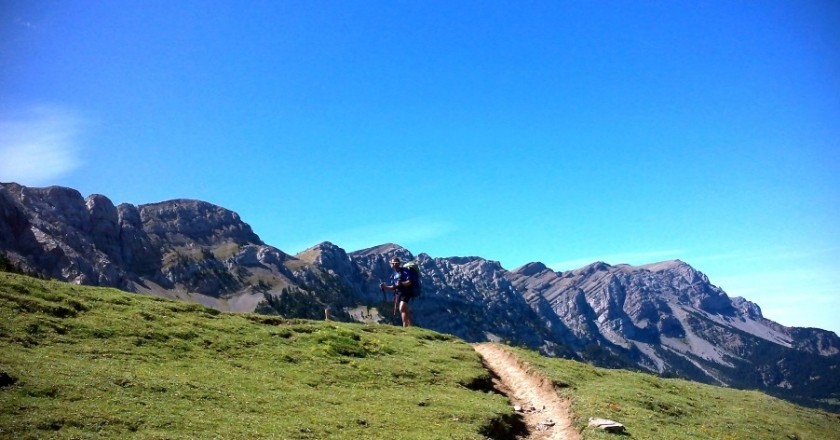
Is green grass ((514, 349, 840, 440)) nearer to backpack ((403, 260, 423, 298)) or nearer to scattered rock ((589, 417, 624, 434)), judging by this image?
scattered rock ((589, 417, 624, 434))

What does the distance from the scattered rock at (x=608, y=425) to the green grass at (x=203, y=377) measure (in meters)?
4.19

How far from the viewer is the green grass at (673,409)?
1067 inches

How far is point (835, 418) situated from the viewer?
4288cm

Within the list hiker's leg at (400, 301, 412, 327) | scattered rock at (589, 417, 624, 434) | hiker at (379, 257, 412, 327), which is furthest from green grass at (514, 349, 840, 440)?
hiker at (379, 257, 412, 327)

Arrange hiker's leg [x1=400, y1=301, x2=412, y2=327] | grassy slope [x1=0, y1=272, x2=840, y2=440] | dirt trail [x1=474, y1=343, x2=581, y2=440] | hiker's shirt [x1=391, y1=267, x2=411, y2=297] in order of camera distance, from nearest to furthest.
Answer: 1. grassy slope [x1=0, y1=272, x2=840, y2=440]
2. dirt trail [x1=474, y1=343, x2=581, y2=440]
3. hiker's shirt [x1=391, y1=267, x2=411, y2=297]
4. hiker's leg [x1=400, y1=301, x2=412, y2=327]

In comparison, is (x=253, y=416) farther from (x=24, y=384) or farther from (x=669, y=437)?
(x=669, y=437)

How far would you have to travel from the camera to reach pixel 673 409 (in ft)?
104

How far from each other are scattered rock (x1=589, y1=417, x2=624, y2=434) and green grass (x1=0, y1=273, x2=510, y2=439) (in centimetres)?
419

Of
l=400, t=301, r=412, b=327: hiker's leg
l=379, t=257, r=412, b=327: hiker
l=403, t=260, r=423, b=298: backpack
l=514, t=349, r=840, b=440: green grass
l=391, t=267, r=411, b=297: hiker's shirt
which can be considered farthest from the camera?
l=400, t=301, r=412, b=327: hiker's leg

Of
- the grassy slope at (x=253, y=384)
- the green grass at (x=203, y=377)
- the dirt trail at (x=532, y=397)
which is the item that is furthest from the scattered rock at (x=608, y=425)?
the green grass at (x=203, y=377)

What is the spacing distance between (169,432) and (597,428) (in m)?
18.2

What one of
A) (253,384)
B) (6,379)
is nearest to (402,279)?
(253,384)

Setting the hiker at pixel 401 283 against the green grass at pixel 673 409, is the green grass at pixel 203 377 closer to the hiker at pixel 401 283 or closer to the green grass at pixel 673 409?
the green grass at pixel 673 409

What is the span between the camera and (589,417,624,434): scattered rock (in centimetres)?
2436
